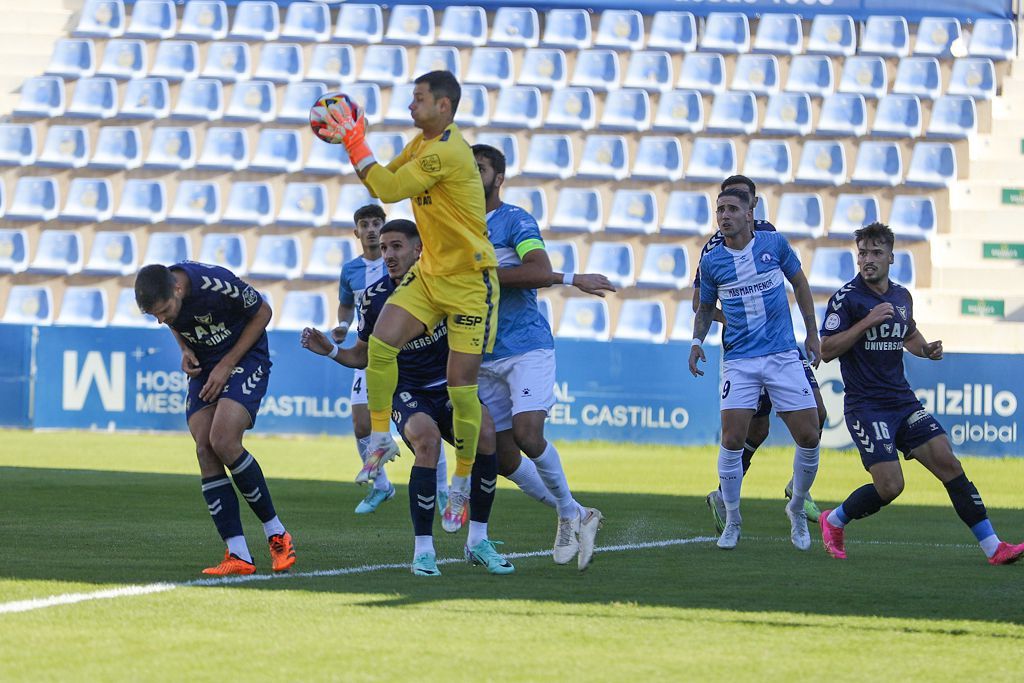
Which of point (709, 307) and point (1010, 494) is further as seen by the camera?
point (1010, 494)

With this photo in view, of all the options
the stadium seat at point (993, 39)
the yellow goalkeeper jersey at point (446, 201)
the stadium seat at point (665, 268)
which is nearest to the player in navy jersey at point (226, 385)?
the yellow goalkeeper jersey at point (446, 201)

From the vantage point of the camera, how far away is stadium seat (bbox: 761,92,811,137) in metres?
24.0

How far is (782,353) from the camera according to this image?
9391 millimetres

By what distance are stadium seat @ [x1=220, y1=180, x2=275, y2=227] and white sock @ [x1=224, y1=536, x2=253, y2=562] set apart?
16863 millimetres

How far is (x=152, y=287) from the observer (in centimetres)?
704

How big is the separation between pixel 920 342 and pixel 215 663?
5.43m

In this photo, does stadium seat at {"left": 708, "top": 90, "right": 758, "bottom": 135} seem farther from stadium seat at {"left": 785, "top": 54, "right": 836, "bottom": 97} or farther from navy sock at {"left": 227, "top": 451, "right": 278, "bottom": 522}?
navy sock at {"left": 227, "top": 451, "right": 278, "bottom": 522}

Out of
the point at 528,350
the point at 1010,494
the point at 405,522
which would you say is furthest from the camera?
the point at 1010,494

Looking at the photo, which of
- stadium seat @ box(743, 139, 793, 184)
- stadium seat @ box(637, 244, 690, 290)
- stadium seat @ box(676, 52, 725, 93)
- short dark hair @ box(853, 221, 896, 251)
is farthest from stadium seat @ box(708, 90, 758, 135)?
short dark hair @ box(853, 221, 896, 251)

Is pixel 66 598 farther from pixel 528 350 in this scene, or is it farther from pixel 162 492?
pixel 162 492

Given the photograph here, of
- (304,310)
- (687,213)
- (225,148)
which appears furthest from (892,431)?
(225,148)

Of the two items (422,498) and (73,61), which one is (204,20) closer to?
(73,61)

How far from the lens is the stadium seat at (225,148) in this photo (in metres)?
24.8

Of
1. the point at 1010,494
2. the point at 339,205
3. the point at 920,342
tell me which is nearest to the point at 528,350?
the point at 920,342
